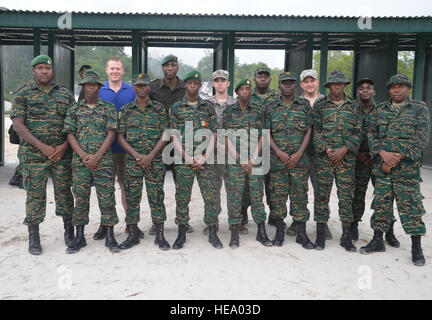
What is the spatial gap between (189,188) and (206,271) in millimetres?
942

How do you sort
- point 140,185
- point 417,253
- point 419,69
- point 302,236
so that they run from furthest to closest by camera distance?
1. point 419,69
2. point 302,236
3. point 140,185
4. point 417,253

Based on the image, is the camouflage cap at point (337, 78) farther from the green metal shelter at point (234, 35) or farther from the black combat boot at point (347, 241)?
the green metal shelter at point (234, 35)

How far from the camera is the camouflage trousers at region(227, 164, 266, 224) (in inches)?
153

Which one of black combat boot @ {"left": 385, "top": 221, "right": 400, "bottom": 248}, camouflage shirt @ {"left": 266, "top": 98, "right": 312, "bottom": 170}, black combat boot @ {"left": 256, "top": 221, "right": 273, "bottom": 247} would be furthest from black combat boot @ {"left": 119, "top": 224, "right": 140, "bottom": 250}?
black combat boot @ {"left": 385, "top": 221, "right": 400, "bottom": 248}

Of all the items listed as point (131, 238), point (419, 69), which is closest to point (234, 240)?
point (131, 238)

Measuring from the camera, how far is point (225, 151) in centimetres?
398

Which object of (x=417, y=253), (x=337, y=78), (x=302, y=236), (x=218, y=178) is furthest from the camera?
(x=218, y=178)

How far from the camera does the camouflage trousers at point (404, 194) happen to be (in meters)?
3.45


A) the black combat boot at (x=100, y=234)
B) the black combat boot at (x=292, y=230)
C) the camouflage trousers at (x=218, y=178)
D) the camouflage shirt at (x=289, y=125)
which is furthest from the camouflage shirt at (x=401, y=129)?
the black combat boot at (x=100, y=234)

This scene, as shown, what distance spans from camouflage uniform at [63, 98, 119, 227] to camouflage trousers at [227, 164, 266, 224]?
1.20 metres

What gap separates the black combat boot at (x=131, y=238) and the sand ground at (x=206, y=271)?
3.8 inches

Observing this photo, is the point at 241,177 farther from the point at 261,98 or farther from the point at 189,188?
the point at 261,98

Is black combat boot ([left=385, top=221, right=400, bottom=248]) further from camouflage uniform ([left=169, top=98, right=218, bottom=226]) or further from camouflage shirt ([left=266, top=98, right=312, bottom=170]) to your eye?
camouflage uniform ([left=169, top=98, right=218, bottom=226])

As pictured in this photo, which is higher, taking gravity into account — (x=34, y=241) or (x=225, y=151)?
(x=225, y=151)
